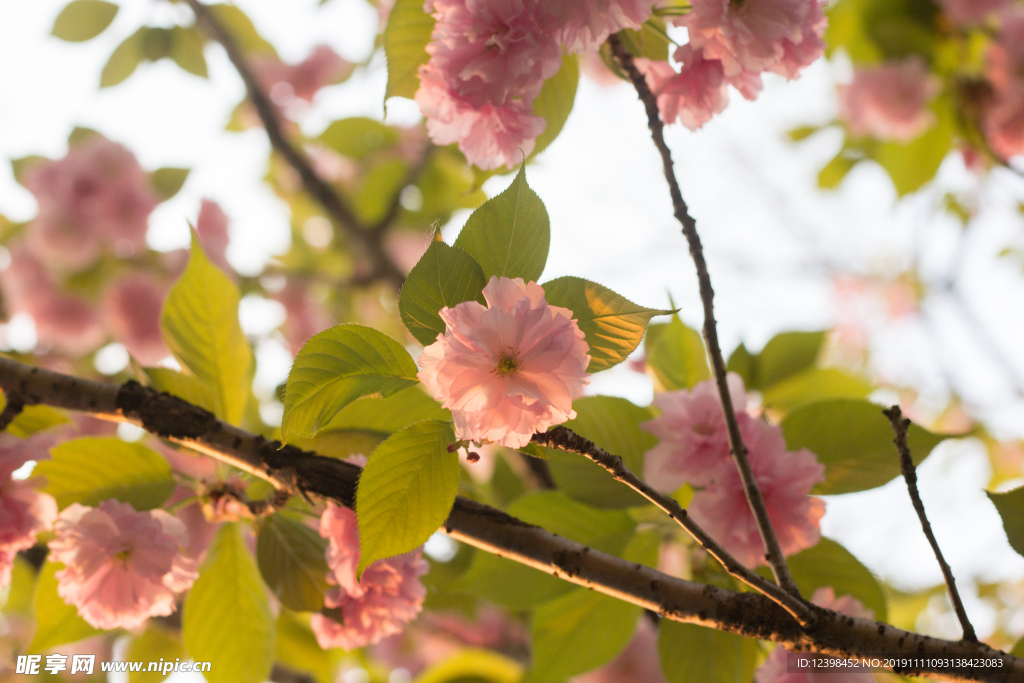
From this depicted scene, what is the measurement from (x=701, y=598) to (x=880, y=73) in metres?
1.78

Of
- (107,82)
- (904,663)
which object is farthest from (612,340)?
(107,82)

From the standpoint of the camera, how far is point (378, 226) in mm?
1889

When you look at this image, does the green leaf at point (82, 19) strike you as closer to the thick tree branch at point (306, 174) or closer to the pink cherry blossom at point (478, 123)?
the thick tree branch at point (306, 174)

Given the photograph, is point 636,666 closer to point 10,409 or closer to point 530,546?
point 530,546

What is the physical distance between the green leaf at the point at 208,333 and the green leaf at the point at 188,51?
128 cm

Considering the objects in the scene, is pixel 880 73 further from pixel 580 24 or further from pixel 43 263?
pixel 43 263

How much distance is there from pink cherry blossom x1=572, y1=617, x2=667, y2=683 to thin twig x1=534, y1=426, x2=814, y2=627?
0.61 m

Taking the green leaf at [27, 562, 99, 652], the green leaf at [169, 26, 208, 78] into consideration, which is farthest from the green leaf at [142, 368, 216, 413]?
the green leaf at [169, 26, 208, 78]

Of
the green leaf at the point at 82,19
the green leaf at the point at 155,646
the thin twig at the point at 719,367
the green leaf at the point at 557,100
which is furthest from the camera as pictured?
the green leaf at the point at 82,19

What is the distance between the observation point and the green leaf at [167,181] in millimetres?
1792

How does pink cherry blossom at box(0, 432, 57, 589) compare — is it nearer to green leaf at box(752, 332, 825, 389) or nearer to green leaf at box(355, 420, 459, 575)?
green leaf at box(355, 420, 459, 575)

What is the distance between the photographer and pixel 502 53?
55cm

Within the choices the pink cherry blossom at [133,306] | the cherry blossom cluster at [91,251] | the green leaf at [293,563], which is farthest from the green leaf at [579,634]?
the pink cherry blossom at [133,306]

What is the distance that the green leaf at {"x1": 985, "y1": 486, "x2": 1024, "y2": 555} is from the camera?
51 centimetres
